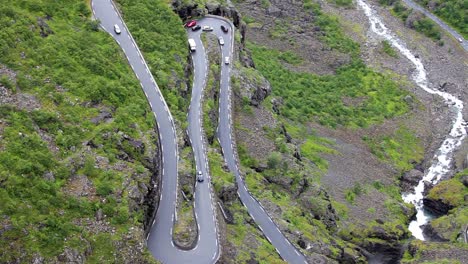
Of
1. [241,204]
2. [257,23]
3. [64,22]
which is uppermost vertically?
[64,22]

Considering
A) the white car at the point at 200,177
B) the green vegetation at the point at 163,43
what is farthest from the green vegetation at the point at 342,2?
the white car at the point at 200,177

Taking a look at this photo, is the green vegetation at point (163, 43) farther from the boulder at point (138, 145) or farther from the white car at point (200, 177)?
the boulder at point (138, 145)

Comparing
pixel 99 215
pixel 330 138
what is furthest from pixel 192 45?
pixel 99 215

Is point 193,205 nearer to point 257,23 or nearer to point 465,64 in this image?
point 257,23

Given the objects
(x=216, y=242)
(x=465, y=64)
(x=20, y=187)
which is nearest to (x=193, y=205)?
(x=216, y=242)

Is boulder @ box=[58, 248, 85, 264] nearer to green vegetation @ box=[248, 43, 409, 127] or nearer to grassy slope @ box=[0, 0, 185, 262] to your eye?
grassy slope @ box=[0, 0, 185, 262]

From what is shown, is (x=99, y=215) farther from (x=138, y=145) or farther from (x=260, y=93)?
(x=260, y=93)
